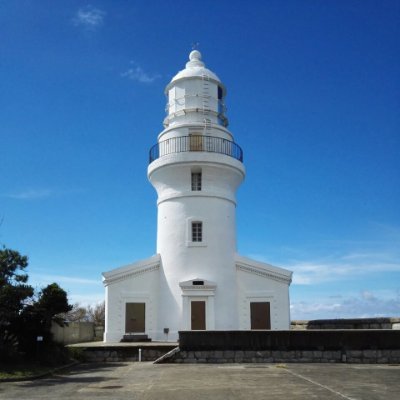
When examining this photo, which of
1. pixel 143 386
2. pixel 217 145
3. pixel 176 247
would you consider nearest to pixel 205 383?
pixel 143 386

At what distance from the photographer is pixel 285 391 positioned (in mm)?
11438

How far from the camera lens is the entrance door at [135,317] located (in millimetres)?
Result: 24250

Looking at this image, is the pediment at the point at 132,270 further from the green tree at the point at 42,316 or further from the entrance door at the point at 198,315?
the green tree at the point at 42,316

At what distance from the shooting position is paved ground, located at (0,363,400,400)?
36.1ft

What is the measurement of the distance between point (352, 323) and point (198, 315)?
23.4ft

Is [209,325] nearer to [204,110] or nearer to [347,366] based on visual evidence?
[347,366]

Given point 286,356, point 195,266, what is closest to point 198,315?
point 195,266

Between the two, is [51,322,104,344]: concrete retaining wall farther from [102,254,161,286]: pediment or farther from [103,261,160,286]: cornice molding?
[102,254,161,286]: pediment

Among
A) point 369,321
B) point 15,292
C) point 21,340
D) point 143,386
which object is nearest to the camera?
point 143,386

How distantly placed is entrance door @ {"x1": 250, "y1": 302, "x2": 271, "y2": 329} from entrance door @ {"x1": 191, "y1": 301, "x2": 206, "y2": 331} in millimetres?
2360

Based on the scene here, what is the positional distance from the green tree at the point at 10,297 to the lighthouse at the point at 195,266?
266 inches

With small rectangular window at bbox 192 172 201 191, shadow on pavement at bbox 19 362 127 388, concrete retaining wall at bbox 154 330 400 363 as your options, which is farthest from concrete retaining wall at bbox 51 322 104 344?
small rectangular window at bbox 192 172 201 191

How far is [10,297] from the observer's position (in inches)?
655

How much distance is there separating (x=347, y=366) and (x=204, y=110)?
47.1 ft
